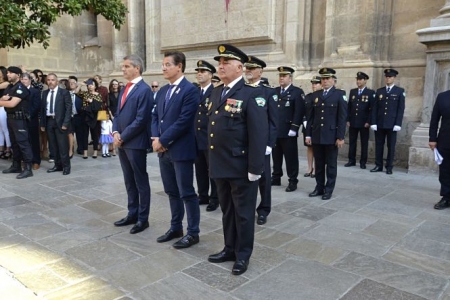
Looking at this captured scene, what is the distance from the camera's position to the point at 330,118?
6.13 metres

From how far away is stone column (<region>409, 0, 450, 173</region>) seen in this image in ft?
24.6

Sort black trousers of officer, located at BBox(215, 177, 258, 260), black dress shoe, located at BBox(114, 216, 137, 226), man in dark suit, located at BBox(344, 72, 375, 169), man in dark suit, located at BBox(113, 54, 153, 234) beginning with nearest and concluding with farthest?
1. black trousers of officer, located at BBox(215, 177, 258, 260)
2. man in dark suit, located at BBox(113, 54, 153, 234)
3. black dress shoe, located at BBox(114, 216, 137, 226)
4. man in dark suit, located at BBox(344, 72, 375, 169)

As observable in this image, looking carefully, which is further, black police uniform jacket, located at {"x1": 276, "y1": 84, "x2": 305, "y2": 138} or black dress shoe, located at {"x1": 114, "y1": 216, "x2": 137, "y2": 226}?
black police uniform jacket, located at {"x1": 276, "y1": 84, "x2": 305, "y2": 138}

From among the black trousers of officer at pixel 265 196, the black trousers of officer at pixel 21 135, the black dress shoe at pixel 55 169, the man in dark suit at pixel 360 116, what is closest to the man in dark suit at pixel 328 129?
the black trousers of officer at pixel 265 196

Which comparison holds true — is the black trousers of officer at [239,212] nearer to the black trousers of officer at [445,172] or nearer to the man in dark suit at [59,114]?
the black trousers of officer at [445,172]

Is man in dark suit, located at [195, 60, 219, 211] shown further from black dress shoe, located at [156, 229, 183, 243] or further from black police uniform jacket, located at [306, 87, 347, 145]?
black police uniform jacket, located at [306, 87, 347, 145]

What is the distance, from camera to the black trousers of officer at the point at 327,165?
615cm

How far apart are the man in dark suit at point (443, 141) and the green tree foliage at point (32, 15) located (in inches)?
261

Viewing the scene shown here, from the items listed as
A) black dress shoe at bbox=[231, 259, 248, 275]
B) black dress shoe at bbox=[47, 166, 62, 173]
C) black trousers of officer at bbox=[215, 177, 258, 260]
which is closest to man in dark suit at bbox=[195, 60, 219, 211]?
black trousers of officer at bbox=[215, 177, 258, 260]

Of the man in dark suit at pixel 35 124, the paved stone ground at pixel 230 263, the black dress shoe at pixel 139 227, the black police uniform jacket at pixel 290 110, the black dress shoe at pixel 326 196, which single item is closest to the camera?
the paved stone ground at pixel 230 263

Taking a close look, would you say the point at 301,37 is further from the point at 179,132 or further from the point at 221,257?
the point at 221,257

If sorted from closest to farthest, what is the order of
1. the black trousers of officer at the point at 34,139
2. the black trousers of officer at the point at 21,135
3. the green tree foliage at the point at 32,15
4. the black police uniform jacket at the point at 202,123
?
1. the black police uniform jacket at the point at 202,123
2. the green tree foliage at the point at 32,15
3. the black trousers of officer at the point at 21,135
4. the black trousers of officer at the point at 34,139

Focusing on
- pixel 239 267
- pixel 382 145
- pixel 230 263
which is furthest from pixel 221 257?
pixel 382 145

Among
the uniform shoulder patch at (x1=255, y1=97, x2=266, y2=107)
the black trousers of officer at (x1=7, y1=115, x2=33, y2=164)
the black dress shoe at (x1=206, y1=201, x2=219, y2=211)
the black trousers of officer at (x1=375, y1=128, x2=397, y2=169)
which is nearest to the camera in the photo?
the uniform shoulder patch at (x1=255, y1=97, x2=266, y2=107)
